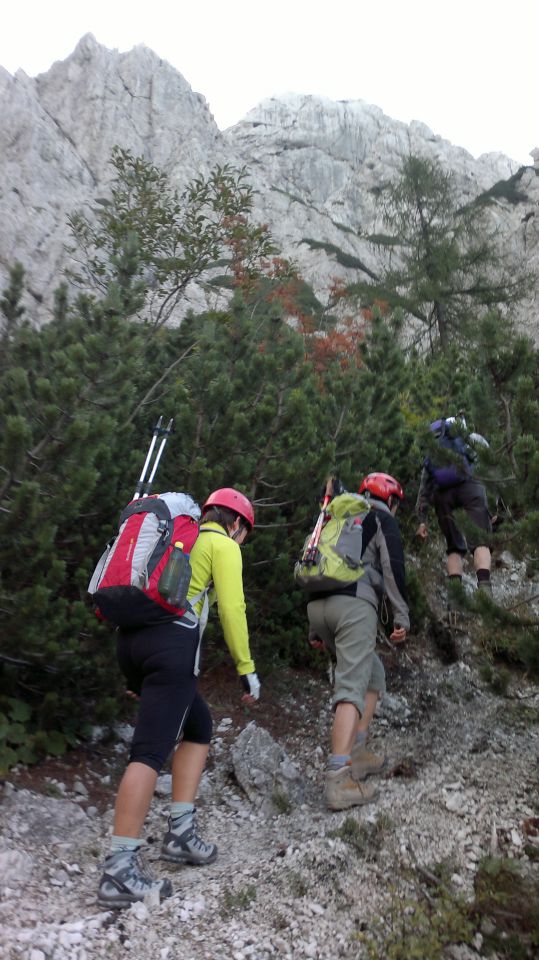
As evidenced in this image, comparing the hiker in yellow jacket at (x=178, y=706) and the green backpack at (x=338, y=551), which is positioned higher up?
the green backpack at (x=338, y=551)

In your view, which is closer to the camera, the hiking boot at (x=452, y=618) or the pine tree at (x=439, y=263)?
the hiking boot at (x=452, y=618)

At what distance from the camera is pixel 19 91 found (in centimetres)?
4509

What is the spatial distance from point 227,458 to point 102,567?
2.20 meters

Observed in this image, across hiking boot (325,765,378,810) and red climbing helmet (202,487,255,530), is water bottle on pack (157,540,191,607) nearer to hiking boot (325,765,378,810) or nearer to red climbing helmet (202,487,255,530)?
red climbing helmet (202,487,255,530)

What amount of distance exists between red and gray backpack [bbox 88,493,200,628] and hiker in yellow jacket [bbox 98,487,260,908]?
0.11 meters

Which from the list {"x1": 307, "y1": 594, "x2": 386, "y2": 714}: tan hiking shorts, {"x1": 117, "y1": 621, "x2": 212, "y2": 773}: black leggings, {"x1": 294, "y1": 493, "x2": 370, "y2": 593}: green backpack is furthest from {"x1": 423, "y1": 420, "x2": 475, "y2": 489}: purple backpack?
{"x1": 117, "y1": 621, "x2": 212, "y2": 773}: black leggings

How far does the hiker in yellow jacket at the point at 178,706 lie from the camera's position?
2861 millimetres

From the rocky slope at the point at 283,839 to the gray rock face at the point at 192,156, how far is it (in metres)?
19.5

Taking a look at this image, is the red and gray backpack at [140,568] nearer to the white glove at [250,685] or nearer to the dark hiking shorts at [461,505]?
the white glove at [250,685]

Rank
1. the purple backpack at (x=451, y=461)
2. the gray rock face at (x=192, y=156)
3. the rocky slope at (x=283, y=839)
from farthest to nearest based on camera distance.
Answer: the gray rock face at (x=192, y=156) → the purple backpack at (x=451, y=461) → the rocky slope at (x=283, y=839)

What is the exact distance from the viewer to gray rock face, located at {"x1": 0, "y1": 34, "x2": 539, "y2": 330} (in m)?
37.0

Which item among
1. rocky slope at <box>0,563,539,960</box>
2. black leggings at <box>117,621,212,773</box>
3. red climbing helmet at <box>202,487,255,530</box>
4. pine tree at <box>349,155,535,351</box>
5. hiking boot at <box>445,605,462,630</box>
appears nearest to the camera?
rocky slope at <box>0,563,539,960</box>

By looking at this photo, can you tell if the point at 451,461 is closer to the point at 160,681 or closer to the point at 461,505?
the point at 461,505

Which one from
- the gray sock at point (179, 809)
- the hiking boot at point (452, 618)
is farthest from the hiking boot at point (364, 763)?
the hiking boot at point (452, 618)
